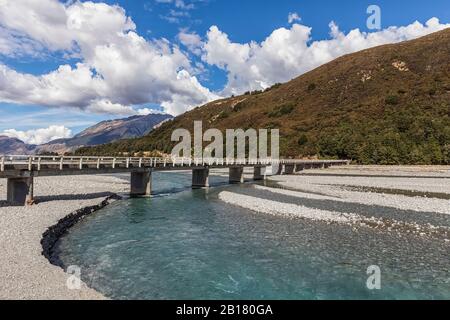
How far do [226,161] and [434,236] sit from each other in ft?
147

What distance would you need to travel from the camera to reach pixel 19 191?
28.2 meters

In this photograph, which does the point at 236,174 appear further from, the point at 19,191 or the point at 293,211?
the point at 19,191

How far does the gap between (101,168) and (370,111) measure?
118244 millimetres

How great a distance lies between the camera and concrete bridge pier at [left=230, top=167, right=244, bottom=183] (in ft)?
214

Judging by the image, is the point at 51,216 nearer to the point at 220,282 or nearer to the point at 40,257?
the point at 40,257

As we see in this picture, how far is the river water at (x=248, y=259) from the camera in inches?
544

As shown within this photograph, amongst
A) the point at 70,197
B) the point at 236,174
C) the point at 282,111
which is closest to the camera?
the point at 70,197

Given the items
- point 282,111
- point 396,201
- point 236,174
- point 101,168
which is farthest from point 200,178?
point 282,111

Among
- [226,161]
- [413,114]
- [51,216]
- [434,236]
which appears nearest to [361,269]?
[434,236]

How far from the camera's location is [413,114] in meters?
110

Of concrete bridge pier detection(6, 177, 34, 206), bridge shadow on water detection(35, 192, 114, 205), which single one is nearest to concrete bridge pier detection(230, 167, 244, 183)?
bridge shadow on water detection(35, 192, 114, 205)

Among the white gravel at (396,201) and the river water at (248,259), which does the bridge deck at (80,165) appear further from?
the white gravel at (396,201)

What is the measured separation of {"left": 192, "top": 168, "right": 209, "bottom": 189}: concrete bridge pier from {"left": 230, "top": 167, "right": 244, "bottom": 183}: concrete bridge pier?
11318 mm

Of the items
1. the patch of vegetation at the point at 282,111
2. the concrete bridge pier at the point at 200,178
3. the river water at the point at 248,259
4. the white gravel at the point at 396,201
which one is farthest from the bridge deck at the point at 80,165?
the patch of vegetation at the point at 282,111
